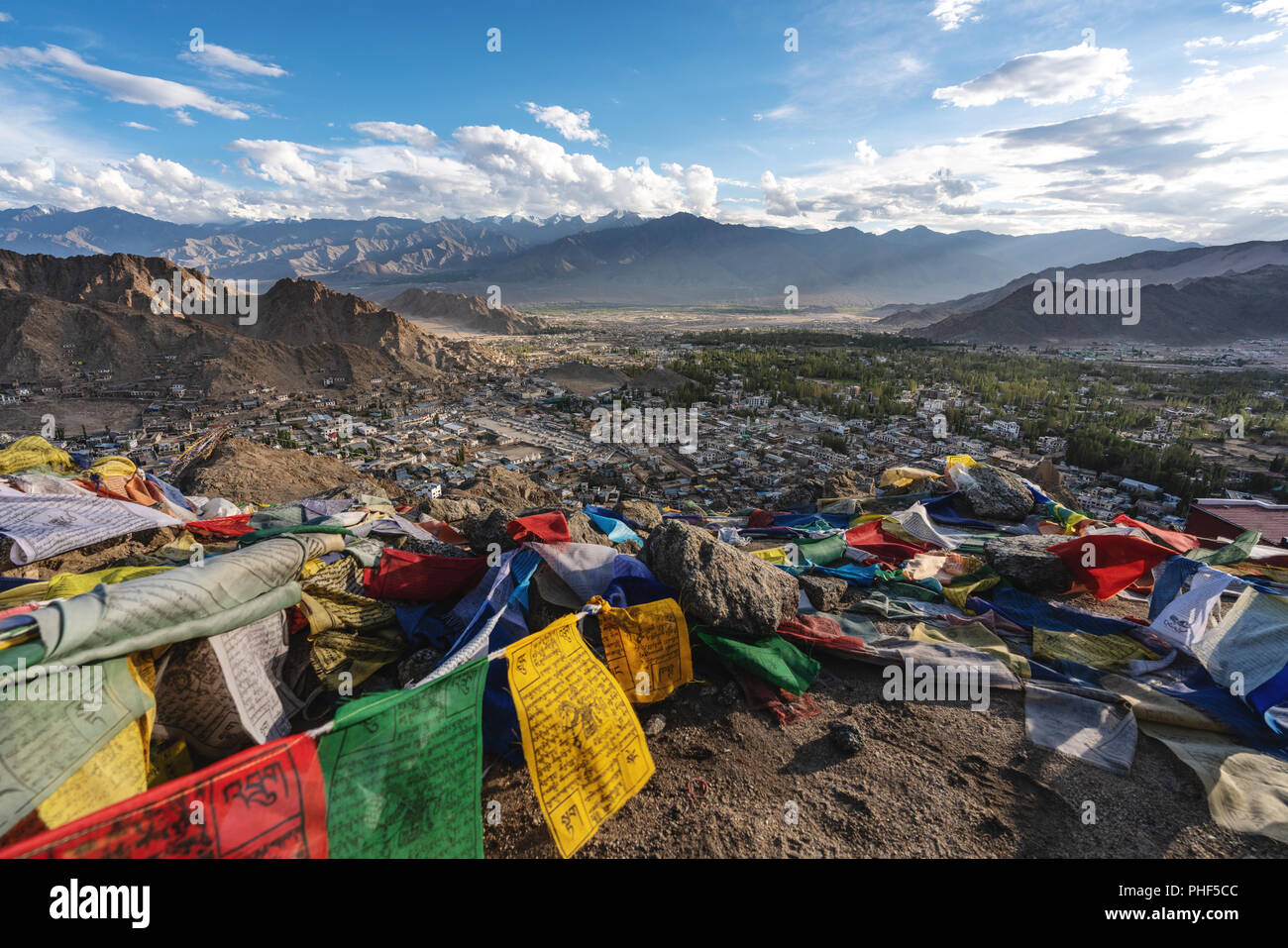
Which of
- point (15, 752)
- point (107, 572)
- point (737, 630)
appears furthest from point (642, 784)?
point (107, 572)

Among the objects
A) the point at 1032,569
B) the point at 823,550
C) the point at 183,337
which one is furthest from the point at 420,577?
the point at 183,337

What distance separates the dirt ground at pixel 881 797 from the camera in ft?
9.05

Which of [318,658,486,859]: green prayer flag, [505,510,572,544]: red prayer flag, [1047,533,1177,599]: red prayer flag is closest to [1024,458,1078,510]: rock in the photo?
[1047,533,1177,599]: red prayer flag

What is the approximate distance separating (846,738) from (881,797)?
0.38 metres

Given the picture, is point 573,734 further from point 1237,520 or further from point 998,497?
point 1237,520

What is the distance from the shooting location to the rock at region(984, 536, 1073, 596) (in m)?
5.26

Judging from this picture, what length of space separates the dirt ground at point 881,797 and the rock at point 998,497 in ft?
16.4

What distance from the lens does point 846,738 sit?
3.38 m

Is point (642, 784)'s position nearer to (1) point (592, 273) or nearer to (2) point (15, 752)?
(2) point (15, 752)

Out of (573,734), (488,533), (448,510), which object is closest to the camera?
(573,734)

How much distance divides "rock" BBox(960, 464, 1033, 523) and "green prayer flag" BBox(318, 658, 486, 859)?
797 centimetres

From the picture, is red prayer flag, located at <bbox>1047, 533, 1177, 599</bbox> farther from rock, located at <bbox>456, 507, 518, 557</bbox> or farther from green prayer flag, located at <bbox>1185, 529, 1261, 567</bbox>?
rock, located at <bbox>456, 507, 518, 557</bbox>
